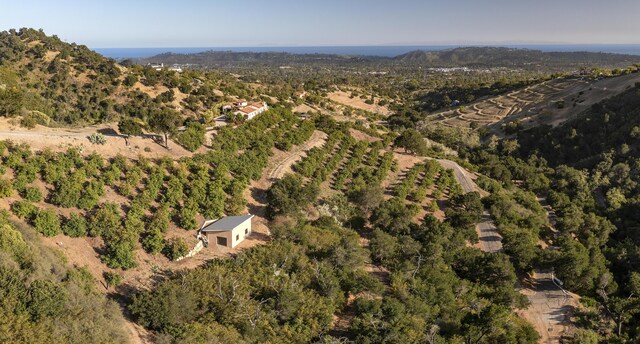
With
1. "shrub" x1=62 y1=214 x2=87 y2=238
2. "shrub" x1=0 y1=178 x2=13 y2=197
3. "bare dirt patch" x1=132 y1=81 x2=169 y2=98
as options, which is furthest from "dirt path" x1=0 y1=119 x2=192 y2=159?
"bare dirt patch" x1=132 y1=81 x2=169 y2=98

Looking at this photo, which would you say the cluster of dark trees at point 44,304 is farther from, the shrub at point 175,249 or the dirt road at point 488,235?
the dirt road at point 488,235

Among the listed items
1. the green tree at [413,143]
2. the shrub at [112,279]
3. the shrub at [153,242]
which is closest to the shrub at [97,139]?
the shrub at [153,242]

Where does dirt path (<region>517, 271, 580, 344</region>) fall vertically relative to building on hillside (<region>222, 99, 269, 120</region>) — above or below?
below

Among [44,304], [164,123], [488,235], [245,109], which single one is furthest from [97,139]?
[488,235]

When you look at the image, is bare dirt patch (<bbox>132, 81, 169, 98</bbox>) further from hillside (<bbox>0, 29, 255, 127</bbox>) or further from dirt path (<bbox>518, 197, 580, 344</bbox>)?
dirt path (<bbox>518, 197, 580, 344</bbox>)

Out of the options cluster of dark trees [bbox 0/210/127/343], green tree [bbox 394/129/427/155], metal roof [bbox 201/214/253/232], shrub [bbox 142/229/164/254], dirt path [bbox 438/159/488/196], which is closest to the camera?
cluster of dark trees [bbox 0/210/127/343]

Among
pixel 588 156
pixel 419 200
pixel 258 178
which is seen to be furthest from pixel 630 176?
pixel 258 178
